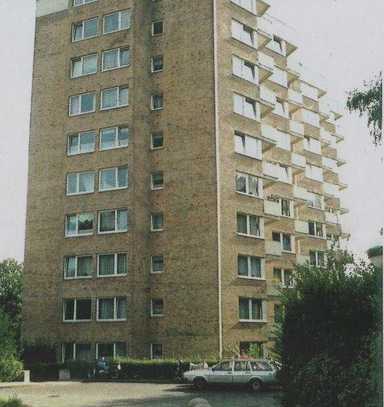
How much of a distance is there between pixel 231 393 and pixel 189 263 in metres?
14.0

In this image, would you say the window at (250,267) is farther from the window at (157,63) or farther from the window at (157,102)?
the window at (157,63)

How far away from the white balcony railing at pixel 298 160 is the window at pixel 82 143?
820 inches

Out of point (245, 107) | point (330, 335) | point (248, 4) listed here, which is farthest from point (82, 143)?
point (330, 335)

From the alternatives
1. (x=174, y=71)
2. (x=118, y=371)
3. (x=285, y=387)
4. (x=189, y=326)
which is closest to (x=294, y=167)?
(x=174, y=71)

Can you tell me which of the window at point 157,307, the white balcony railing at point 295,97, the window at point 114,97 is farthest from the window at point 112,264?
the white balcony railing at point 295,97

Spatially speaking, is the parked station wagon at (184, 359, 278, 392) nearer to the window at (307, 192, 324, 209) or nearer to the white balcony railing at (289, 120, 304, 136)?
the window at (307, 192, 324, 209)

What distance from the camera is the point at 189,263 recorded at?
4206cm

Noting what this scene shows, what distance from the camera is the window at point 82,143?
4675cm

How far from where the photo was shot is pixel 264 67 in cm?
5244

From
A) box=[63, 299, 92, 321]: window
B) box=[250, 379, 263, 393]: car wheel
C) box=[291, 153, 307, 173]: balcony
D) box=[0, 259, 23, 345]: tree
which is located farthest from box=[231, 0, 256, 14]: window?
box=[0, 259, 23, 345]: tree

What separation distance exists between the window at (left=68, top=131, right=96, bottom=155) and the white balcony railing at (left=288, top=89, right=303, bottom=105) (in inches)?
940

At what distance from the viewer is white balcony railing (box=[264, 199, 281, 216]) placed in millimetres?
47588

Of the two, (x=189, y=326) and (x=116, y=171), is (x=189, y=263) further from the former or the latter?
(x=116, y=171)

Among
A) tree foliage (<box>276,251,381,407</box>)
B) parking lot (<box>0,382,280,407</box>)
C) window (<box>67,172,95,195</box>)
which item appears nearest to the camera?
tree foliage (<box>276,251,381,407</box>)
